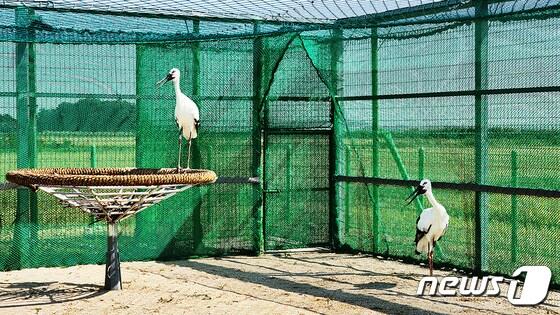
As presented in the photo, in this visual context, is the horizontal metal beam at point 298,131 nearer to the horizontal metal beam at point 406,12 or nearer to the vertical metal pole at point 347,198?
the vertical metal pole at point 347,198

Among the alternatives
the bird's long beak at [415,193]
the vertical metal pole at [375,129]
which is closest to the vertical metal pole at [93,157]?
the vertical metal pole at [375,129]

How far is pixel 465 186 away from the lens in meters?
8.38

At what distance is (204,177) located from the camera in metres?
7.17

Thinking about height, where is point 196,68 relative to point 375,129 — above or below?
above

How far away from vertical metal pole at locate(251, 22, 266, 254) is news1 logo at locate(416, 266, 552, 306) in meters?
2.38

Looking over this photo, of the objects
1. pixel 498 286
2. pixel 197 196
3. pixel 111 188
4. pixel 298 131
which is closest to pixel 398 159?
pixel 298 131

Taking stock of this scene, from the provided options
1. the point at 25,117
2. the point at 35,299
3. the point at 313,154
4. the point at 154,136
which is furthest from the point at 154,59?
the point at 35,299

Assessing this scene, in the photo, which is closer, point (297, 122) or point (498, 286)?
point (498, 286)

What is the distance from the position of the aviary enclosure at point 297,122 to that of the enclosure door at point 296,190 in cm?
2

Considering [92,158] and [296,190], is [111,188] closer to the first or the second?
[92,158]

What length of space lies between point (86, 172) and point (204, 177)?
1453mm

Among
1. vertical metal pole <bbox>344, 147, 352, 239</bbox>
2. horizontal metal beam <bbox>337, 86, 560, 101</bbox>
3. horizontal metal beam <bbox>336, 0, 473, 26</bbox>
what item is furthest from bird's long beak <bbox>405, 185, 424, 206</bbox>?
horizontal metal beam <bbox>336, 0, 473, 26</bbox>

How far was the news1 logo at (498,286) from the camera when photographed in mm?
7266

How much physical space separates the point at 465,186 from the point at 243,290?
2449 millimetres
